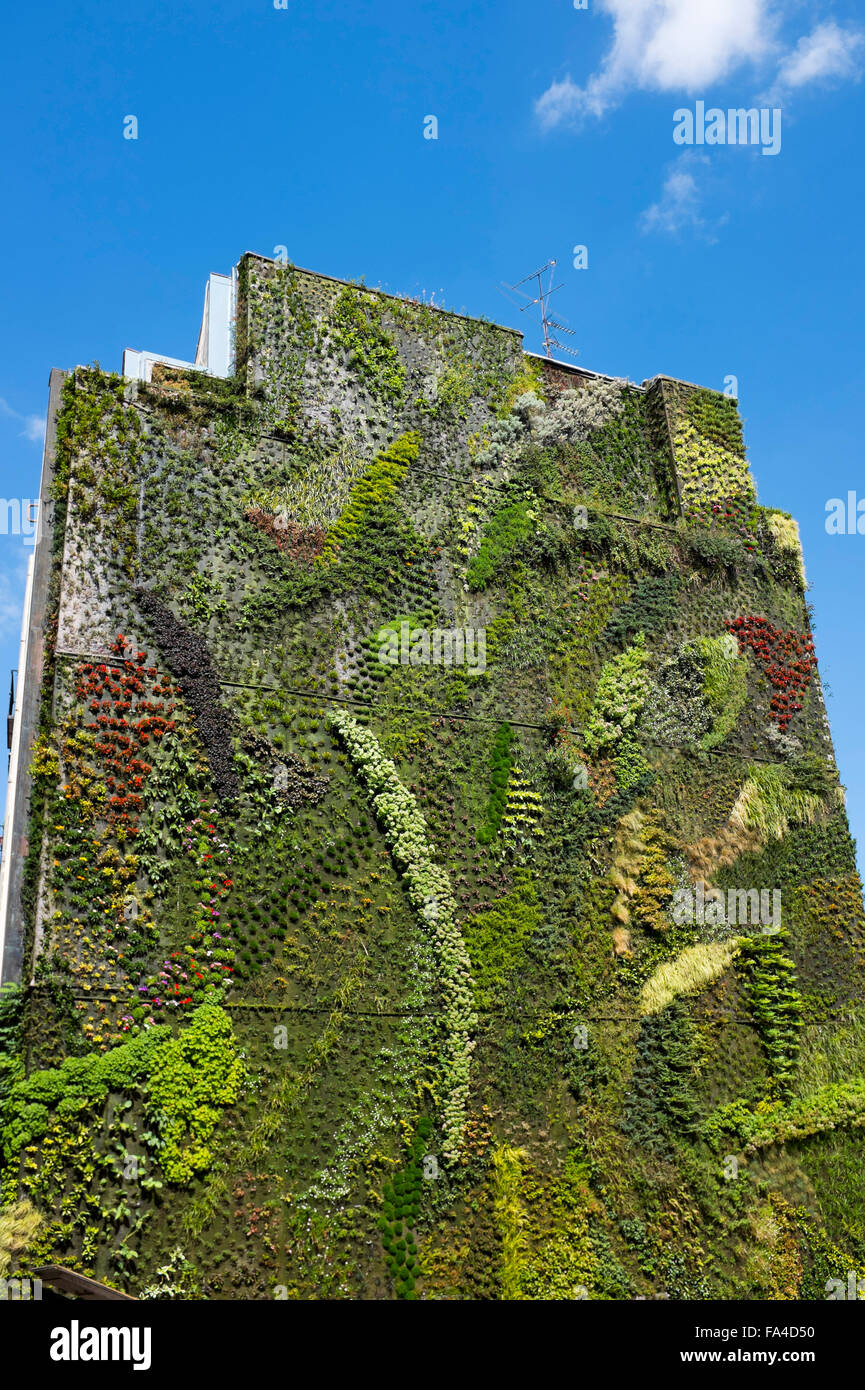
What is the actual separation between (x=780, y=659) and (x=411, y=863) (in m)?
7.50

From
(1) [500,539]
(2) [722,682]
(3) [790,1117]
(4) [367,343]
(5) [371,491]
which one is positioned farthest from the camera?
(2) [722,682]

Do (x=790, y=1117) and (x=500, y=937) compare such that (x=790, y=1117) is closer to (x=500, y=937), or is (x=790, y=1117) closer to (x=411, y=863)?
(x=500, y=937)

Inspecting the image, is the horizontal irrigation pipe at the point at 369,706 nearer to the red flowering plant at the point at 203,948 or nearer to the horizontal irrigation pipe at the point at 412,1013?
the red flowering plant at the point at 203,948

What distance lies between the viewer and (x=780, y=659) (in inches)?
666

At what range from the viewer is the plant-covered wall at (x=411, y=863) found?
10.6 meters

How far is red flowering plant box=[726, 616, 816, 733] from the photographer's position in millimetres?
16578

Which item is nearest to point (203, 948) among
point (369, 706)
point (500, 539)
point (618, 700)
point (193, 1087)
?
point (193, 1087)

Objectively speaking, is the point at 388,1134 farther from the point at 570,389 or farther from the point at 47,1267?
the point at 570,389

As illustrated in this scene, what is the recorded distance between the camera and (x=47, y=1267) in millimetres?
9094

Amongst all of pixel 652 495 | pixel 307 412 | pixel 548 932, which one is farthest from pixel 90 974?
pixel 652 495

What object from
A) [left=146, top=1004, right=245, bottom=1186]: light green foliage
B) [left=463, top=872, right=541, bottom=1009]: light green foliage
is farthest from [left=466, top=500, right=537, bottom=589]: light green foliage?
[left=146, top=1004, right=245, bottom=1186]: light green foliage

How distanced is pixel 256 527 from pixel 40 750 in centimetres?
387

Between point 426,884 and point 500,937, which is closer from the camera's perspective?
point 426,884

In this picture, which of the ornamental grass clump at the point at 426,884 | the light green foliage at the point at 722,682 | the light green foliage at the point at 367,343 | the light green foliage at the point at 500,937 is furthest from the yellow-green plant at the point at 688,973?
the light green foliage at the point at 367,343
